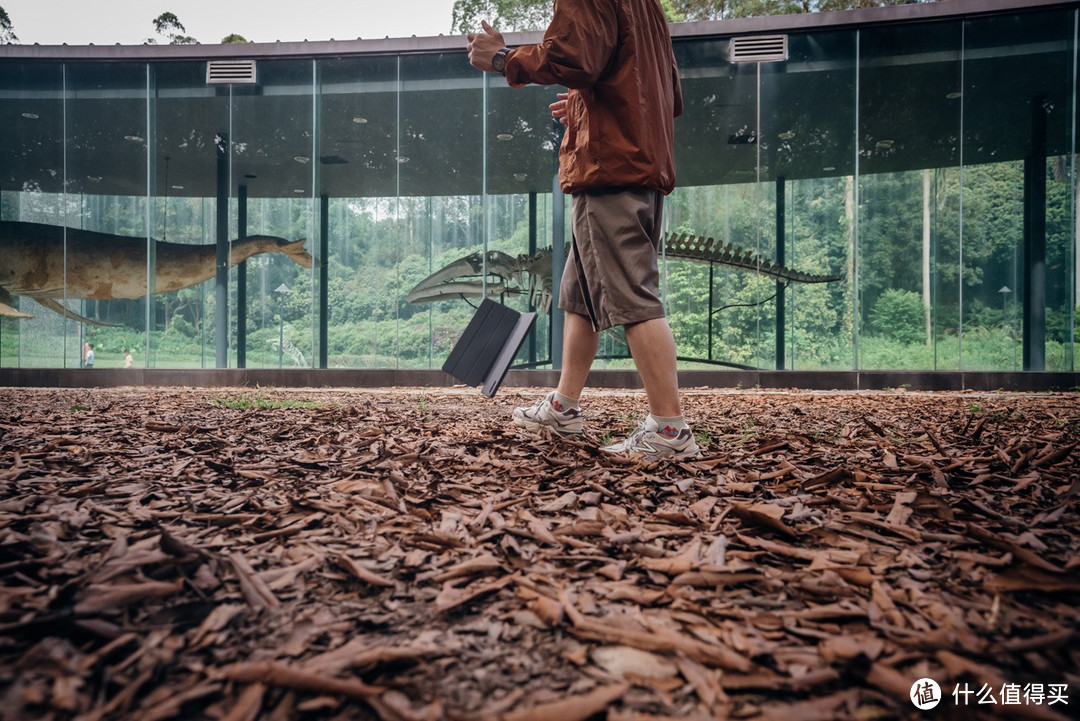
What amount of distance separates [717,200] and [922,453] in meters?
9.57

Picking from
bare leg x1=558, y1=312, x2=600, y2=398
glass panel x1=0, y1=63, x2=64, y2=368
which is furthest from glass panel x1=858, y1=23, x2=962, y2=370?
glass panel x1=0, y1=63, x2=64, y2=368

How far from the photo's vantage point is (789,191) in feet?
37.2

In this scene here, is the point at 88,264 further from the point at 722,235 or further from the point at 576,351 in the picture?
the point at 576,351

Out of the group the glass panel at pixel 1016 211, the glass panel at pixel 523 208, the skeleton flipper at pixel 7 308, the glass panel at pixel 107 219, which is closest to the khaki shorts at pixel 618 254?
the glass panel at pixel 523 208

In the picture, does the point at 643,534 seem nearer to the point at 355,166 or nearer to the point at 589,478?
the point at 589,478

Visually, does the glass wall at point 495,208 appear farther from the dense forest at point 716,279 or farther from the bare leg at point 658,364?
the bare leg at point 658,364

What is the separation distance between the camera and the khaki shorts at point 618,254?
2730 millimetres

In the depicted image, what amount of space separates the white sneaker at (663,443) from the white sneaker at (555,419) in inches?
14.3

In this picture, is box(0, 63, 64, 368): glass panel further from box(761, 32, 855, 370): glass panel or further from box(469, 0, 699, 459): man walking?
box(761, 32, 855, 370): glass panel

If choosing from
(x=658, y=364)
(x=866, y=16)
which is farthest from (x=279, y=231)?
(x=658, y=364)

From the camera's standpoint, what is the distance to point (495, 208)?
11.8 m

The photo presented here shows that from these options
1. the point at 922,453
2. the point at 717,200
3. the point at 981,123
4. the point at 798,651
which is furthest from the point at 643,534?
the point at 981,123

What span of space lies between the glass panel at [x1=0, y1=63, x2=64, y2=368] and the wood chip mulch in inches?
447

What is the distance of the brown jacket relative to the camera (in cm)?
266
